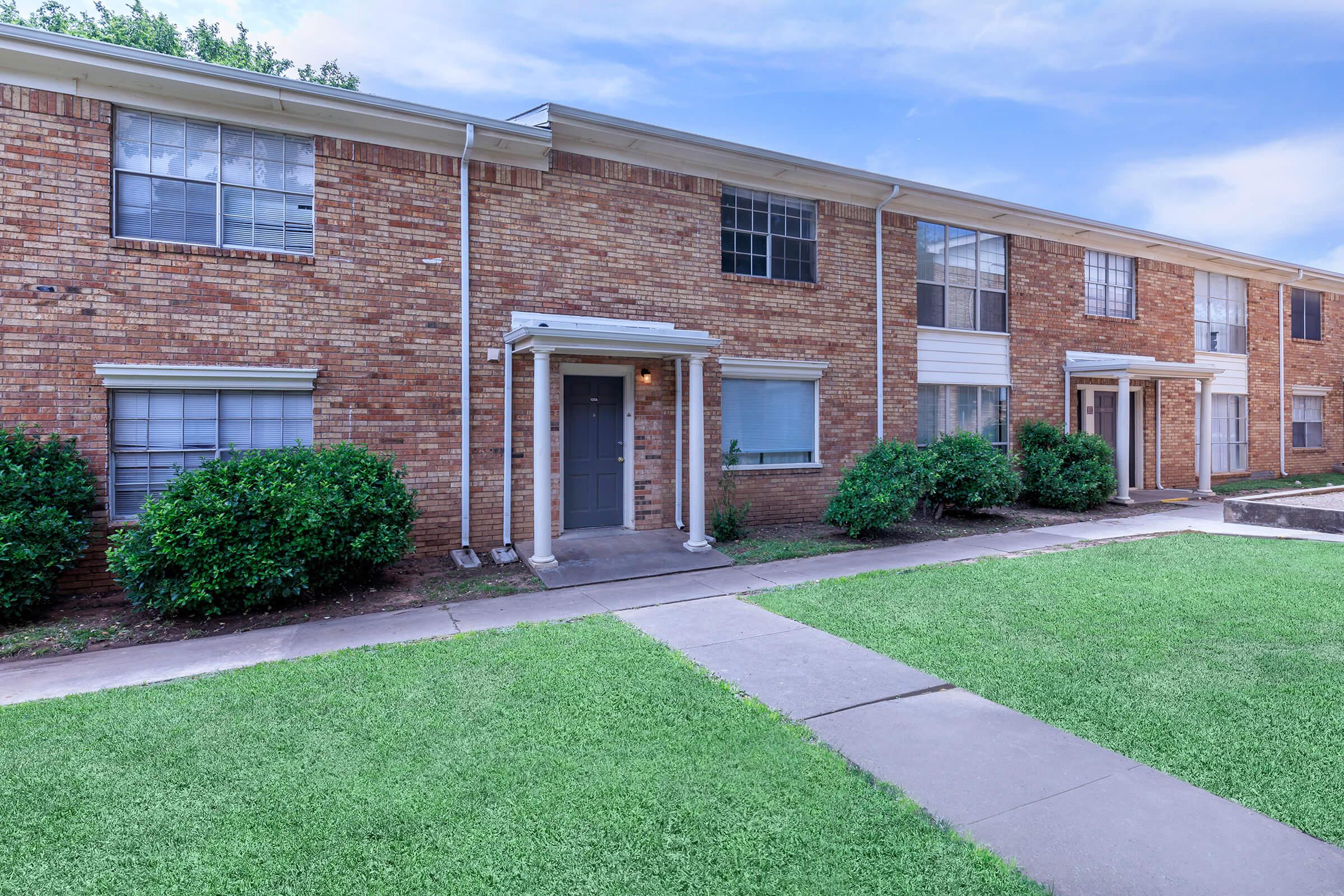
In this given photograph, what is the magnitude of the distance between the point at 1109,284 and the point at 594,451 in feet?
40.6

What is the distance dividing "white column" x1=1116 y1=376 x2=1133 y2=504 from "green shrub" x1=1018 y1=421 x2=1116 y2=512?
0.37 meters

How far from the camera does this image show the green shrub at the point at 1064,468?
12891mm

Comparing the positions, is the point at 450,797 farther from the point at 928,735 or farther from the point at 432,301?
the point at 432,301

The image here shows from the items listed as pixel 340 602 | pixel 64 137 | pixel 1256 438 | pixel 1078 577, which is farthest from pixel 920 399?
pixel 64 137

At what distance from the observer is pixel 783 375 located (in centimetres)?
1112

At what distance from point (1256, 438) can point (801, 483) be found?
1426 cm

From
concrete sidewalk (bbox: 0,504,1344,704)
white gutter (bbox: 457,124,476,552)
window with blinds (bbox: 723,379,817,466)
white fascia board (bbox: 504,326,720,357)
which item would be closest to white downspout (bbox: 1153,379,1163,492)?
concrete sidewalk (bbox: 0,504,1344,704)

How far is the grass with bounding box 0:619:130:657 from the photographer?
574 cm

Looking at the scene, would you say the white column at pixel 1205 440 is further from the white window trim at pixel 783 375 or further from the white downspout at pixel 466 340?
the white downspout at pixel 466 340

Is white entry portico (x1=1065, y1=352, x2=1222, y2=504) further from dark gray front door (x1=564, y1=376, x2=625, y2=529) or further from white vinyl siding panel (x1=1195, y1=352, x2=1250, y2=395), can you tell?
dark gray front door (x1=564, y1=376, x2=625, y2=529)

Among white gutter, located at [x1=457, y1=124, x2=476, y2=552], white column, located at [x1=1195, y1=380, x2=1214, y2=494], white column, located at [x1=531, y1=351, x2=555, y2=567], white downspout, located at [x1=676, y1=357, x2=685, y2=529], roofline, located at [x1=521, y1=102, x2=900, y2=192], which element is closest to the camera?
white column, located at [x1=531, y1=351, x2=555, y2=567]

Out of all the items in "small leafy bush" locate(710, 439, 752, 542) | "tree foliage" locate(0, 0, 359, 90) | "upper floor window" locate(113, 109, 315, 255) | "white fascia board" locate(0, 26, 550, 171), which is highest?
"tree foliage" locate(0, 0, 359, 90)

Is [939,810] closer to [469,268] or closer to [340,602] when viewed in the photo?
[340,602]

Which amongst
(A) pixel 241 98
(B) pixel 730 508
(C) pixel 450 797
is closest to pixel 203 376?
(A) pixel 241 98
